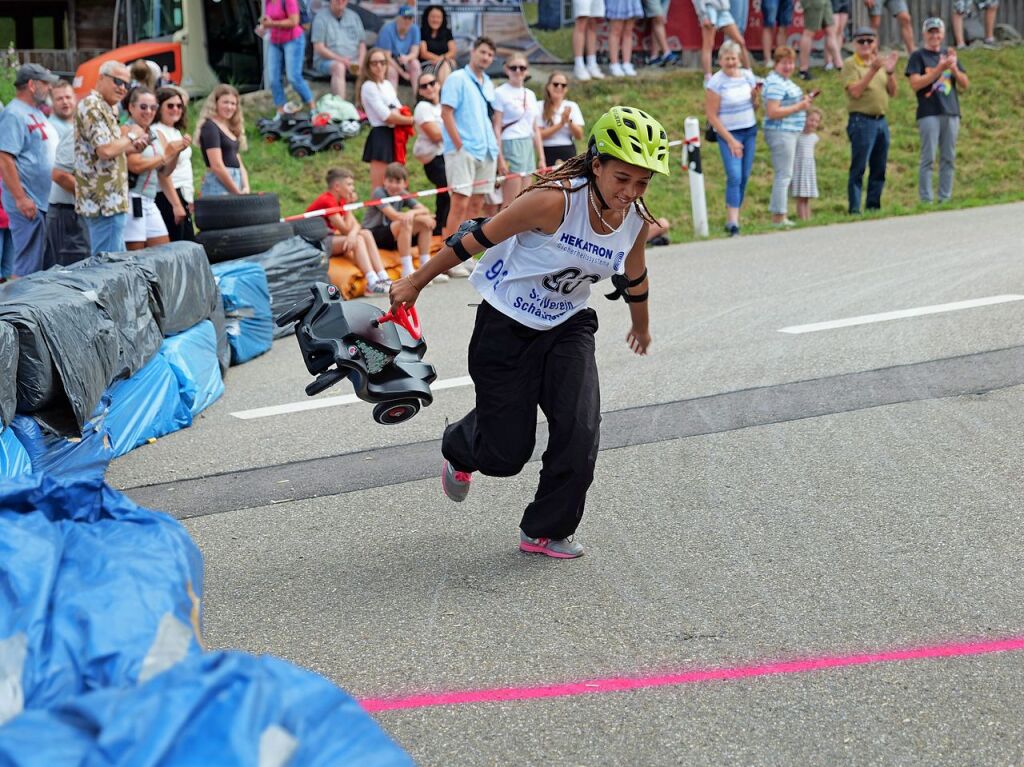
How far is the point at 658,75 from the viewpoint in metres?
22.4

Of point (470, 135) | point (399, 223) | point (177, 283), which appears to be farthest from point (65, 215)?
point (470, 135)

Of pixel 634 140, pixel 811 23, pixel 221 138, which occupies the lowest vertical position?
pixel 221 138

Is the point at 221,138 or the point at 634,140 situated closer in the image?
the point at 634,140

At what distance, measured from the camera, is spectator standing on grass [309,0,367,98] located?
64.5 feet

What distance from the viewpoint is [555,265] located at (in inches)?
212

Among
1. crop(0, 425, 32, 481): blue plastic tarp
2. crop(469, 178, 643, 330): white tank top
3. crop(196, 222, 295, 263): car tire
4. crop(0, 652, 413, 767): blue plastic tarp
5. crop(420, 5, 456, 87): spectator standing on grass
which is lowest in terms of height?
crop(0, 425, 32, 481): blue plastic tarp

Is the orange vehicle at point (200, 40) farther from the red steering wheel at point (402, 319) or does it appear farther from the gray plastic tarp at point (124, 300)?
the red steering wheel at point (402, 319)

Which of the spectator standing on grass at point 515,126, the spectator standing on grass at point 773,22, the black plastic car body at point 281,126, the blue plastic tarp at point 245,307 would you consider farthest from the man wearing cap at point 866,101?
the blue plastic tarp at point 245,307

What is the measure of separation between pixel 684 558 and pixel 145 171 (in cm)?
697

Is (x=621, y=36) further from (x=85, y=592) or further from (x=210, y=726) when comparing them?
(x=210, y=726)

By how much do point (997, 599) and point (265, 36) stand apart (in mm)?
16178

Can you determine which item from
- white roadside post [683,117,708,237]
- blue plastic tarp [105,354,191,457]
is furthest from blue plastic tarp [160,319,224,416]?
white roadside post [683,117,708,237]

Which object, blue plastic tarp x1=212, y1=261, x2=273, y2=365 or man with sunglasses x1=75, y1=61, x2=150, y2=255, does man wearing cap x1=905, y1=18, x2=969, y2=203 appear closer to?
blue plastic tarp x1=212, y1=261, x2=273, y2=365

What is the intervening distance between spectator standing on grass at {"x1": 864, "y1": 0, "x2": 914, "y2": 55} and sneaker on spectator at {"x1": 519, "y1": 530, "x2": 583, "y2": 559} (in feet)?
61.7
